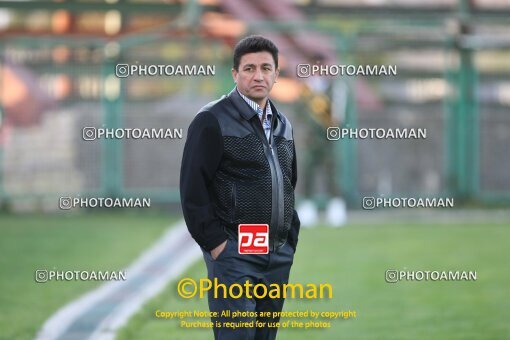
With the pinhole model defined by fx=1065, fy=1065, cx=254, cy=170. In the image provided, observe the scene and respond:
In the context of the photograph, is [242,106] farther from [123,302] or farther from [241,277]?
[123,302]

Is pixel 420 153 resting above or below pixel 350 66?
below

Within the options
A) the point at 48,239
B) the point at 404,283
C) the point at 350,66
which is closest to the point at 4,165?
the point at 48,239

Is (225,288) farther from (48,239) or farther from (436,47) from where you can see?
(436,47)

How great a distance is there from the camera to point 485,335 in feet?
20.6

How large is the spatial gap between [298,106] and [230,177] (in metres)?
10.6

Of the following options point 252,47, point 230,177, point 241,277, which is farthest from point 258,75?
point 241,277

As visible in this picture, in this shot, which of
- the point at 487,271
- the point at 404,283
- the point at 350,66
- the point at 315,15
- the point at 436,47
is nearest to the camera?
the point at 404,283

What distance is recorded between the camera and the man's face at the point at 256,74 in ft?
13.0

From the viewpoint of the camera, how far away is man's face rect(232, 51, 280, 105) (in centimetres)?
395

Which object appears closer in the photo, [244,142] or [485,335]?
[244,142]

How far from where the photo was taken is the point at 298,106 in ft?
47.6

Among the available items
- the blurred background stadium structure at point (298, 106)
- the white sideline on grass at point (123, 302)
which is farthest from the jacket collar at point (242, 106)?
the blurred background stadium structure at point (298, 106)

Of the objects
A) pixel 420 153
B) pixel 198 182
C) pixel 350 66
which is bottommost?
pixel 420 153

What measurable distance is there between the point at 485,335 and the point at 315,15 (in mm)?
12584
